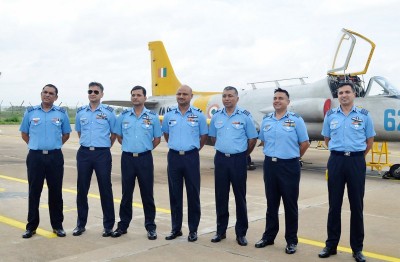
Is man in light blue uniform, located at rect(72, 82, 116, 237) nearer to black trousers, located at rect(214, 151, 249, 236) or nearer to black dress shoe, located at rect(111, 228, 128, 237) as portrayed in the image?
black dress shoe, located at rect(111, 228, 128, 237)

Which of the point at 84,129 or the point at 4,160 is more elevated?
the point at 84,129

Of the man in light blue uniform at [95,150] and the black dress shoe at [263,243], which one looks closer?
the black dress shoe at [263,243]

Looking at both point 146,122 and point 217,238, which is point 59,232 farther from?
point 217,238

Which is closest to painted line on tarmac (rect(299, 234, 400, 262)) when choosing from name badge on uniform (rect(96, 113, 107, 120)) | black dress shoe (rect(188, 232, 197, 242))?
black dress shoe (rect(188, 232, 197, 242))

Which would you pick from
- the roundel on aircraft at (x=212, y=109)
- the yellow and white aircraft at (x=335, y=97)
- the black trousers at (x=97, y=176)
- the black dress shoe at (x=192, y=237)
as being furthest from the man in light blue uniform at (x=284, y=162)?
the roundel on aircraft at (x=212, y=109)

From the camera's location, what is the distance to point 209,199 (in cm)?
799

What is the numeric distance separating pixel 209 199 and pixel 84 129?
123 inches

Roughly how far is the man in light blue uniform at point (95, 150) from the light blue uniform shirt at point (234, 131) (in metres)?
1.42

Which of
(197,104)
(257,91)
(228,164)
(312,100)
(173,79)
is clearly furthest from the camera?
(173,79)

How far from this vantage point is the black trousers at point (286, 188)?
4.96m

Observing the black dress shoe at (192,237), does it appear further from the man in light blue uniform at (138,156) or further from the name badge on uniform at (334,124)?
the name badge on uniform at (334,124)

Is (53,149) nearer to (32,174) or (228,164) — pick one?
(32,174)

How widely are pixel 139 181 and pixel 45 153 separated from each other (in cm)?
120

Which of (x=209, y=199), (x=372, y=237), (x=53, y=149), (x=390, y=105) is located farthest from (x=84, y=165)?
(x=390, y=105)
